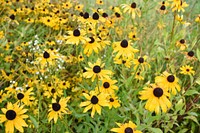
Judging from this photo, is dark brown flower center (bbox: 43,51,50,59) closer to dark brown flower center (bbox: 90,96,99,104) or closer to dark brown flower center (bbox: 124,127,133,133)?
dark brown flower center (bbox: 90,96,99,104)

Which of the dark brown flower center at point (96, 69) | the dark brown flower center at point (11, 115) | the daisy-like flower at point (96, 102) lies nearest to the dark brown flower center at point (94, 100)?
the daisy-like flower at point (96, 102)

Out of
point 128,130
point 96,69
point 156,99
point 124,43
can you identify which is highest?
point 124,43

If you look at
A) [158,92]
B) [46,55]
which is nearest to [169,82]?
[158,92]

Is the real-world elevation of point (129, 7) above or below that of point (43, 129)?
above

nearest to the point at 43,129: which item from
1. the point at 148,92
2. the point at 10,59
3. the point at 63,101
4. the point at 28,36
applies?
the point at 63,101

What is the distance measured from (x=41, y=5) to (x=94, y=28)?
4.23 feet

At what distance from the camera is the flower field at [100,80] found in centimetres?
128

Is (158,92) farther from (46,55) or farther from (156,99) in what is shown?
(46,55)

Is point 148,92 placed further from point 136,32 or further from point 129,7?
point 136,32

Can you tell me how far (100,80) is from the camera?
1.50 meters

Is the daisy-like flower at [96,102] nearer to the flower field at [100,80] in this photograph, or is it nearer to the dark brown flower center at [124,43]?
the flower field at [100,80]

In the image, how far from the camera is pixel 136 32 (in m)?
2.41

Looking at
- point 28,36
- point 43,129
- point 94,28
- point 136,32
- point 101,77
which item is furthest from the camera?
point 28,36

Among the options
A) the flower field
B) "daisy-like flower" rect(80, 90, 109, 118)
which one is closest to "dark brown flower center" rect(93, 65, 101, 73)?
the flower field
